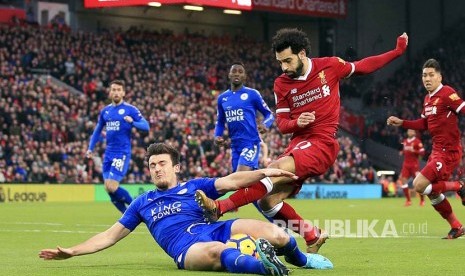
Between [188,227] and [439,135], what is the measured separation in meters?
7.30

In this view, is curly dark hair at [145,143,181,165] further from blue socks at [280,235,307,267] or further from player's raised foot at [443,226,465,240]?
A: player's raised foot at [443,226,465,240]

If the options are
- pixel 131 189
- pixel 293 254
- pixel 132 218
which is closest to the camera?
pixel 293 254

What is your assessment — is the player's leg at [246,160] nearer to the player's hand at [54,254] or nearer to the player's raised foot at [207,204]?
the player's raised foot at [207,204]

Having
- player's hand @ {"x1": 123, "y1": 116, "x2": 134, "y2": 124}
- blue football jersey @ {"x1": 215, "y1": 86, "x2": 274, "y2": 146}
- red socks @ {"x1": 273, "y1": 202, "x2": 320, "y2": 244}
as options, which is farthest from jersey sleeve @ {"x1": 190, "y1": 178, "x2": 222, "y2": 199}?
player's hand @ {"x1": 123, "y1": 116, "x2": 134, "y2": 124}

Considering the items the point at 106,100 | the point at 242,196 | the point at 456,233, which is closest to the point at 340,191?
the point at 106,100

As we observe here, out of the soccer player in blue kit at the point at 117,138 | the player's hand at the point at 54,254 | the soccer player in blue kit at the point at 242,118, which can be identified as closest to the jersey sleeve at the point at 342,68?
the player's hand at the point at 54,254

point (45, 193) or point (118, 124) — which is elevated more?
point (118, 124)

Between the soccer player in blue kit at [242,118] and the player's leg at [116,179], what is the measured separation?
321 centimetres

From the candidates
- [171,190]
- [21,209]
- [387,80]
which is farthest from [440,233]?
[387,80]

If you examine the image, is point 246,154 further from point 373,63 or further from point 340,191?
point 340,191

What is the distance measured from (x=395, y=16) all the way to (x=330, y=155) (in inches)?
1784

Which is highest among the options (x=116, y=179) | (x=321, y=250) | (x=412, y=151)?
(x=116, y=179)

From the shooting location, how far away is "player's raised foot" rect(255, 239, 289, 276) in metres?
8.73

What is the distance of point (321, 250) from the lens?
1322 centimetres
